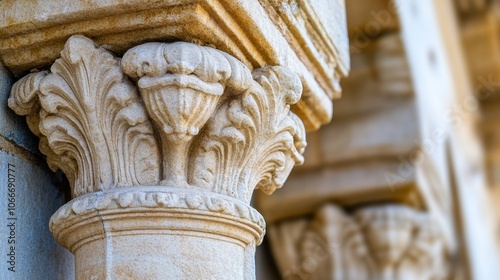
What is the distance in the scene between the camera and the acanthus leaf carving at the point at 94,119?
1217 millimetres

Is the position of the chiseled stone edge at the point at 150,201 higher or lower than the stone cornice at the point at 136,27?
lower

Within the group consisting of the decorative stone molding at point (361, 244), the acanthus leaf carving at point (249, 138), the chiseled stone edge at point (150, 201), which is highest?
the acanthus leaf carving at point (249, 138)

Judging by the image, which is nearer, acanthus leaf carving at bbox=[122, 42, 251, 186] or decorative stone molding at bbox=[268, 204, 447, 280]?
acanthus leaf carving at bbox=[122, 42, 251, 186]

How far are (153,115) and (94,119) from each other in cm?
10

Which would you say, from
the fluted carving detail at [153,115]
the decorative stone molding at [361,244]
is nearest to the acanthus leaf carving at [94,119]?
the fluted carving detail at [153,115]

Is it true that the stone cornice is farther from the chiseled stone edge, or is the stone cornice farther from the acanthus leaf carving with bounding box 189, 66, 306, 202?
the chiseled stone edge

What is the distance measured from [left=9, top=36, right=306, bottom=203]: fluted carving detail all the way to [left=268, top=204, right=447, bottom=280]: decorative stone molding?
143cm

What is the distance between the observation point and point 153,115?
1.20 m

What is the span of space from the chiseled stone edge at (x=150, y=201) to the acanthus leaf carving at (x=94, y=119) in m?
0.03

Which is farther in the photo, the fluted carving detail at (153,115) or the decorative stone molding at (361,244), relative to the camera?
the decorative stone molding at (361,244)

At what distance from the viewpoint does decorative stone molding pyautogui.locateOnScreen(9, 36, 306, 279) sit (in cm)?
118

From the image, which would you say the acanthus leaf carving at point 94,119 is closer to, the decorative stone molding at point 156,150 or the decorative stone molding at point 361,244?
the decorative stone molding at point 156,150

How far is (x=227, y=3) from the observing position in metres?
1.23

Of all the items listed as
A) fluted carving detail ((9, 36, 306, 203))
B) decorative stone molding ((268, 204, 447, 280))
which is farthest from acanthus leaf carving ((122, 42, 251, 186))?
decorative stone molding ((268, 204, 447, 280))
